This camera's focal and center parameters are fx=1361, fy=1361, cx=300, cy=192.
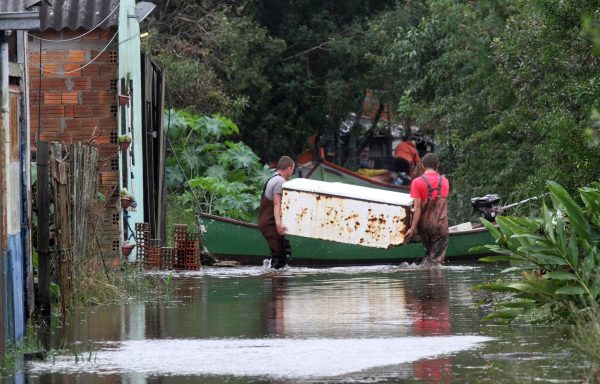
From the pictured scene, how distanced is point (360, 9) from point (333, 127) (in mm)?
4383

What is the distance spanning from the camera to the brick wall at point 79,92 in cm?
2042

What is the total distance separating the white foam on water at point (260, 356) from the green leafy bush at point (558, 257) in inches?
29.2

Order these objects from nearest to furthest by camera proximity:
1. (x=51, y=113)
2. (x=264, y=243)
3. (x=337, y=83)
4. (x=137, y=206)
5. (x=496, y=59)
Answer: (x=51, y=113) → (x=137, y=206) → (x=264, y=243) → (x=496, y=59) → (x=337, y=83)

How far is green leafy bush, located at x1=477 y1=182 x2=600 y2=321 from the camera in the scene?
1126 centimetres

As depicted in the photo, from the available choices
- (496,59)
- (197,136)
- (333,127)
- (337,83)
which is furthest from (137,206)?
(333,127)

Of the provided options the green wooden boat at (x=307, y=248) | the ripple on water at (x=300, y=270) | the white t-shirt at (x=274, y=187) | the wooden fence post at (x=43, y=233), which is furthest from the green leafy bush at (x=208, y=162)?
the wooden fence post at (x=43, y=233)

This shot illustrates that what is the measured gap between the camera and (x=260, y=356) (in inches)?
412

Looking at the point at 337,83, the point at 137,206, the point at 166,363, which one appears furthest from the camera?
the point at 337,83

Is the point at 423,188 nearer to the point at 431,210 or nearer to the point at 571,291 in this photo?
the point at 431,210

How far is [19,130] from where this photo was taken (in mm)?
12305

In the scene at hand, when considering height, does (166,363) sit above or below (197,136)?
below

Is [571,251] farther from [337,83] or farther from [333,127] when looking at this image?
[333,127]

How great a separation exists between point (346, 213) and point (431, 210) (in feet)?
5.47

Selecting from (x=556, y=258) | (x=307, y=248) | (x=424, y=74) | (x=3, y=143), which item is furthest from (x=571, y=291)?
(x=424, y=74)
